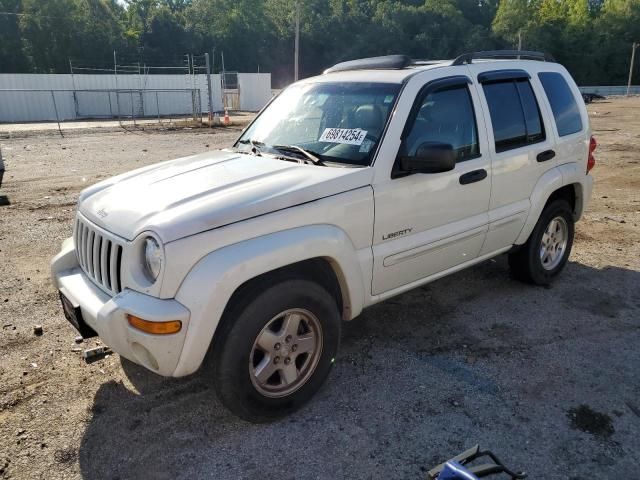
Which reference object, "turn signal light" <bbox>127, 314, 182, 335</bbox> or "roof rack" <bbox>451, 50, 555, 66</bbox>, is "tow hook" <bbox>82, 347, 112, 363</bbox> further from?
"roof rack" <bbox>451, 50, 555, 66</bbox>

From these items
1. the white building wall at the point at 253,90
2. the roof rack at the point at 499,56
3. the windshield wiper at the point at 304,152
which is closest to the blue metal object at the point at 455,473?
the windshield wiper at the point at 304,152

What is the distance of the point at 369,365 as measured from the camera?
3746 mm

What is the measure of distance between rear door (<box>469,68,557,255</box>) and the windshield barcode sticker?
3.62 feet

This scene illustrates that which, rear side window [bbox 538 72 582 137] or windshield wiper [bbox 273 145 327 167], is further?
rear side window [bbox 538 72 582 137]

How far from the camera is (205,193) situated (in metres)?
3.06

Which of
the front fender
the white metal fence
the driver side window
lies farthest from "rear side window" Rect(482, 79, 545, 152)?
the white metal fence

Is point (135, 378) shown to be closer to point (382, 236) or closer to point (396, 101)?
point (382, 236)

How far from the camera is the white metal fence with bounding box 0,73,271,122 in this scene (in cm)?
2742

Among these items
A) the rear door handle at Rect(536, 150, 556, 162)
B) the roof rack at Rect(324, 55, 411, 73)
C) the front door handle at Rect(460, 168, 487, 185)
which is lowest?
the front door handle at Rect(460, 168, 487, 185)

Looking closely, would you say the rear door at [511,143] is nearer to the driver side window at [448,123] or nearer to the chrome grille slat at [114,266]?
the driver side window at [448,123]

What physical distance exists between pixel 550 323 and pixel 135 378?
3.20m

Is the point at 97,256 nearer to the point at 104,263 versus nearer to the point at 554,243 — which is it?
the point at 104,263

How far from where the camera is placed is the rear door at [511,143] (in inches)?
162

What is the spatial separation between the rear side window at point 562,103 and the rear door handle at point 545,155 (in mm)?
244
